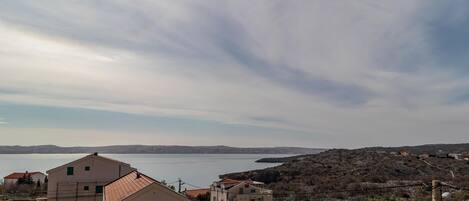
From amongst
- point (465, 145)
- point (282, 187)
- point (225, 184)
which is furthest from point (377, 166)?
point (465, 145)

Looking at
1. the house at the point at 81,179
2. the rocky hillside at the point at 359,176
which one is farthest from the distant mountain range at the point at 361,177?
the house at the point at 81,179

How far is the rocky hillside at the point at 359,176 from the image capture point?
224ft

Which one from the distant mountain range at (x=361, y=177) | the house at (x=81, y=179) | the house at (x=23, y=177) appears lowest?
the distant mountain range at (x=361, y=177)

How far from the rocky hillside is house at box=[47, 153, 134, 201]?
39.0 m

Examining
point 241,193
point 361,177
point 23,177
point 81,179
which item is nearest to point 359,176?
point 361,177

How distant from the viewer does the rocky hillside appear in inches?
2692

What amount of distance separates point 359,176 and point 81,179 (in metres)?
70.8

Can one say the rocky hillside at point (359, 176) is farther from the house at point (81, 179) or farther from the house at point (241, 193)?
the house at point (81, 179)

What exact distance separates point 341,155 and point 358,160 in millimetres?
18842

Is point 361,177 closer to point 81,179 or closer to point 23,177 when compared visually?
point 23,177

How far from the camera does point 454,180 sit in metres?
74.2

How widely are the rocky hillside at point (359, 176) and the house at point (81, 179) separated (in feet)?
128

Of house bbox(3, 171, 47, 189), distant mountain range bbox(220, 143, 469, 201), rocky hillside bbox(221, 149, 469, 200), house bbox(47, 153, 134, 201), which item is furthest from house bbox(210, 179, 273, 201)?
house bbox(3, 171, 47, 189)

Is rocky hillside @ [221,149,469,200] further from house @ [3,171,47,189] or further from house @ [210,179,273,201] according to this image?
house @ [3,171,47,189]
